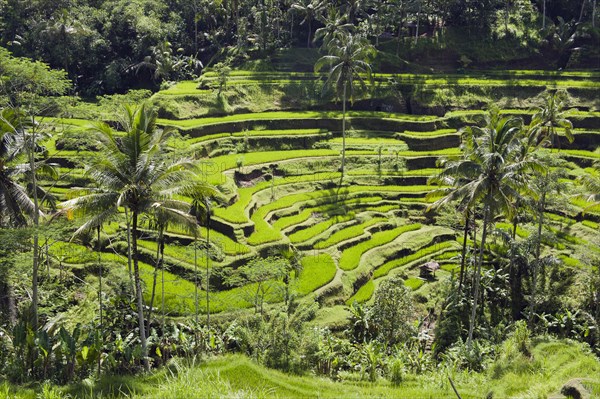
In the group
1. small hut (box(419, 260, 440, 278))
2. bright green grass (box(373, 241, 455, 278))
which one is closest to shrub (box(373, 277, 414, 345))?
bright green grass (box(373, 241, 455, 278))

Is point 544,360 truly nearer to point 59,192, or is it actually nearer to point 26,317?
point 26,317

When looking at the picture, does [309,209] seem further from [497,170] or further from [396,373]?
[396,373]

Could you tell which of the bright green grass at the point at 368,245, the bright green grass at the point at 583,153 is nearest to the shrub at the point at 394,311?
the bright green grass at the point at 368,245

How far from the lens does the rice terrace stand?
17.9 m

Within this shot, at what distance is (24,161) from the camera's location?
22047 mm

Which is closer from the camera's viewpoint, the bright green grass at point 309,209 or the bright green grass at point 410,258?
the bright green grass at point 410,258

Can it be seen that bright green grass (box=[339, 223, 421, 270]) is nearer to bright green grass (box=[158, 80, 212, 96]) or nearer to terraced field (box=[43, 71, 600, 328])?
terraced field (box=[43, 71, 600, 328])

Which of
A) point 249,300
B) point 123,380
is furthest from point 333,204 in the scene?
point 123,380

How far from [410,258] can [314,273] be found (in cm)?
744

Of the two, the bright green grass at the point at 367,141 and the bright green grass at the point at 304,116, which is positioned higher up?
the bright green grass at the point at 304,116

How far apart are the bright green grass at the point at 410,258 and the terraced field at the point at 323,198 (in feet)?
0.29

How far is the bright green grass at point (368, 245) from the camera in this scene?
31344mm

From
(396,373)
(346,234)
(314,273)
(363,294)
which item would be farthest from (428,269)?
(396,373)

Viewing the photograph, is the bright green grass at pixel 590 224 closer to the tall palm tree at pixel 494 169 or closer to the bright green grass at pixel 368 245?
the bright green grass at pixel 368 245
